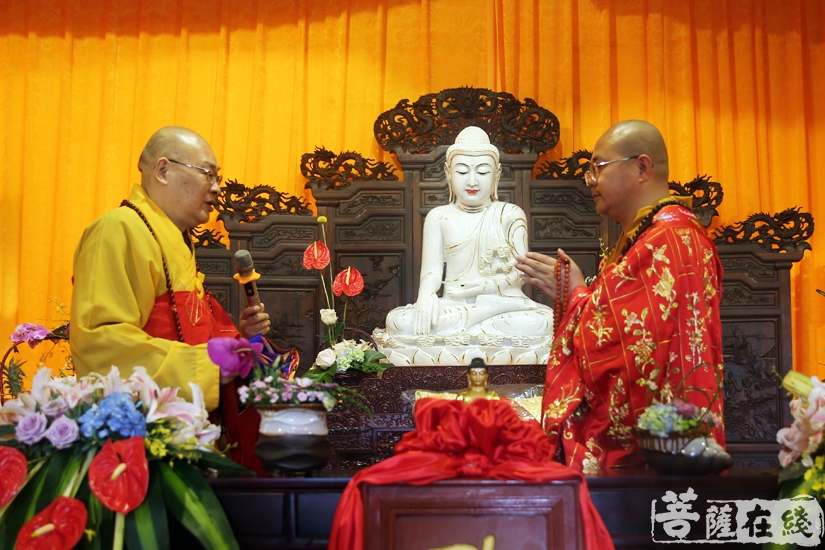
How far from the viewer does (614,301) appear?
2328mm

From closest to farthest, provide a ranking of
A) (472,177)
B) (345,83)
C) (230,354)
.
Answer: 1. (230,354)
2. (472,177)
3. (345,83)

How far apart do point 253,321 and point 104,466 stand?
942 mm

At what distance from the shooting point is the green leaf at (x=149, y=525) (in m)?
1.61

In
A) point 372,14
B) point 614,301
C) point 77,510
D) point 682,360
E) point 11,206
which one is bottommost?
point 77,510

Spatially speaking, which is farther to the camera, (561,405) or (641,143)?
(641,143)

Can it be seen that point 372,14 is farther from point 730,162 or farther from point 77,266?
point 77,266

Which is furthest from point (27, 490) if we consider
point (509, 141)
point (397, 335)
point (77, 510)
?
point (509, 141)

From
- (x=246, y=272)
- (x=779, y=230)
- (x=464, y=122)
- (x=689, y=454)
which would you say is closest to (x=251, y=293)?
(x=246, y=272)

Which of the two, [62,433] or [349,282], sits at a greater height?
[349,282]

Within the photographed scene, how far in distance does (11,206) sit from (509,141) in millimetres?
2580

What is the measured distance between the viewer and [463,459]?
5.46ft

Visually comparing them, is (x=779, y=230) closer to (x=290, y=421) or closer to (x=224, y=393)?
(x=224, y=393)

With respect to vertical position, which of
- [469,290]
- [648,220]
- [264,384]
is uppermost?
[648,220]

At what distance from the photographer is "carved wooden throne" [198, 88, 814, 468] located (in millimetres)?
4082
